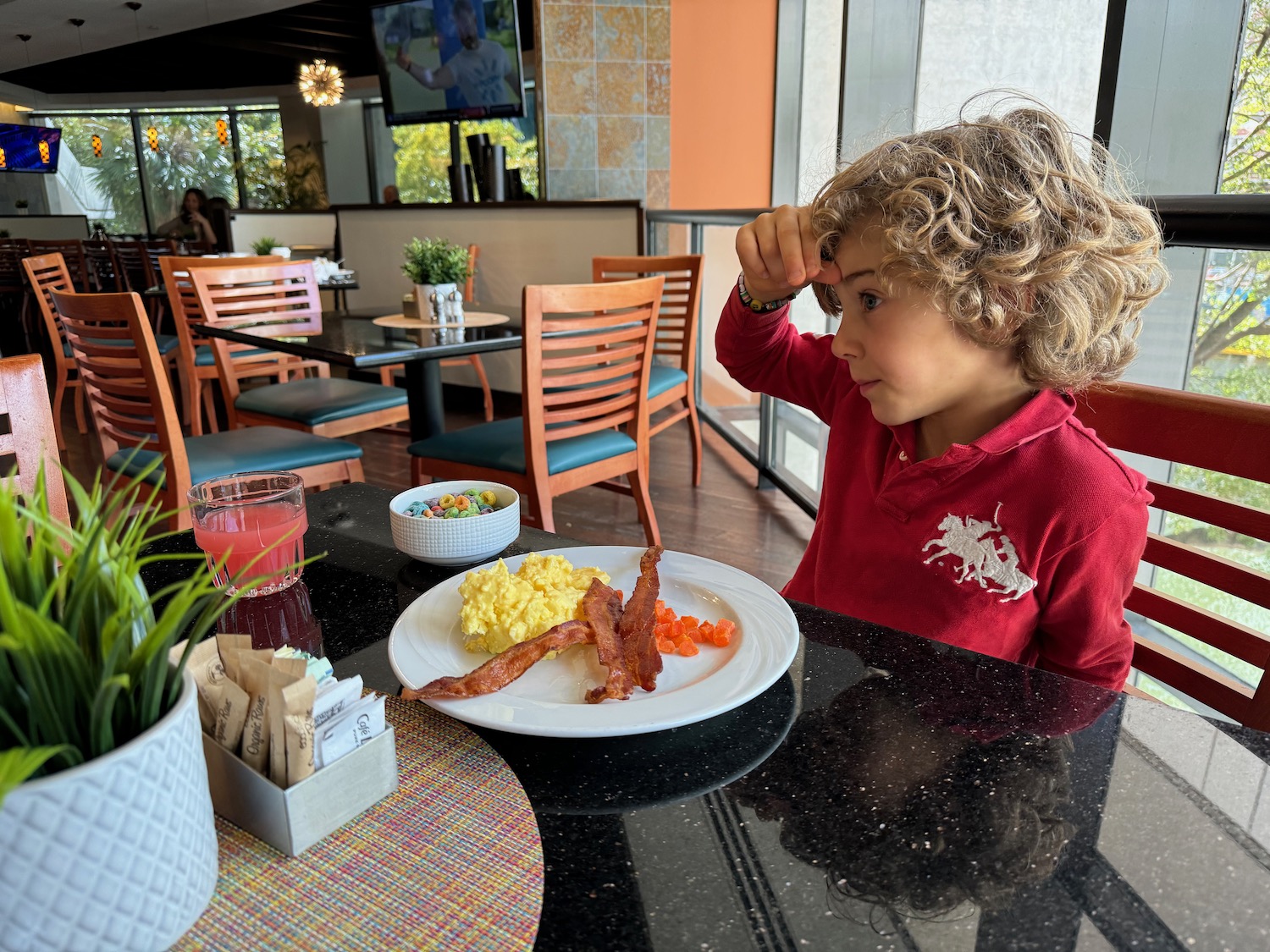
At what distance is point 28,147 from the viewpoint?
1243cm

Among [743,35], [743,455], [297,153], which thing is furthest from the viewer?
[297,153]

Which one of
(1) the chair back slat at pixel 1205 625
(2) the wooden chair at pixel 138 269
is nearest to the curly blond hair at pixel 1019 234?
(1) the chair back slat at pixel 1205 625

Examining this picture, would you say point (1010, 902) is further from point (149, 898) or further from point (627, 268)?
point (627, 268)

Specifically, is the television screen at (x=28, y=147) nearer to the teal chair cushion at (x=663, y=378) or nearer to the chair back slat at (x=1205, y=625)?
the teal chair cushion at (x=663, y=378)

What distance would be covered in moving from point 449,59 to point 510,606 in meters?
5.81

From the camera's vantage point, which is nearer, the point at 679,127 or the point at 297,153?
the point at 679,127

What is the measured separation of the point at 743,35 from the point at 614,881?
498 centimetres

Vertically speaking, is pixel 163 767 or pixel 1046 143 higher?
pixel 1046 143

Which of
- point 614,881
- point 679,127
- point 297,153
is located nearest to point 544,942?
point 614,881

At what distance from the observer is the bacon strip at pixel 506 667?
591 millimetres

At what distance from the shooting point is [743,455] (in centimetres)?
401

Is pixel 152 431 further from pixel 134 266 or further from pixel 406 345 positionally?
pixel 134 266

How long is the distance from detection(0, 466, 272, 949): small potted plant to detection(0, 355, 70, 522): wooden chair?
0.81 meters

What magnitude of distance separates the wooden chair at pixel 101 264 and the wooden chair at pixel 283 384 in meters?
5.10
